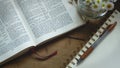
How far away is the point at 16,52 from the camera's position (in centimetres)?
85

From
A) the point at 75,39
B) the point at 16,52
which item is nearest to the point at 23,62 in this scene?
the point at 16,52

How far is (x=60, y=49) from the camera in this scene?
0.88 meters

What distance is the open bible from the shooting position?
2.82 feet

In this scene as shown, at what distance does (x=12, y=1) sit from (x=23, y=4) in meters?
0.04

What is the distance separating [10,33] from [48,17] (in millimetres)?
129

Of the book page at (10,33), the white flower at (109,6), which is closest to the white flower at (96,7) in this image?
the white flower at (109,6)

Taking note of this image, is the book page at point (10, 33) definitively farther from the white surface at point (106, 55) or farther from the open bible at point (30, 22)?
the white surface at point (106, 55)

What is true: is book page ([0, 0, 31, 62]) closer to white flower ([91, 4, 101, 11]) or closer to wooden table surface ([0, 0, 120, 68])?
wooden table surface ([0, 0, 120, 68])

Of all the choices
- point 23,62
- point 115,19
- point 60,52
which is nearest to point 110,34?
point 115,19

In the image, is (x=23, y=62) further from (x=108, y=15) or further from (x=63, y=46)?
(x=108, y=15)

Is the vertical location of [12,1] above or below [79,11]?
above


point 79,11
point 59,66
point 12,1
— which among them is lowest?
point 59,66

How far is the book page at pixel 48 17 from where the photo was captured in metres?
0.88

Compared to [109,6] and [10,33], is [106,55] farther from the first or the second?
[10,33]
